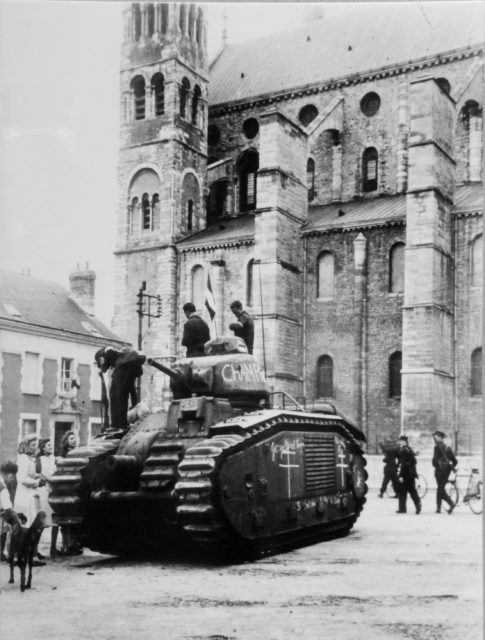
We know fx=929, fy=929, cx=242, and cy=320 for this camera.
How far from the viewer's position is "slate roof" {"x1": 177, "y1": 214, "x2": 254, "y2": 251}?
3108 cm

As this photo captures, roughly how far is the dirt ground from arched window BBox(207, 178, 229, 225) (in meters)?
23.3

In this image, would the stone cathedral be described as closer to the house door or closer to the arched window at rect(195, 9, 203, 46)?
the arched window at rect(195, 9, 203, 46)

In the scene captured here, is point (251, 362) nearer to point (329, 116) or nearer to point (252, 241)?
point (252, 241)

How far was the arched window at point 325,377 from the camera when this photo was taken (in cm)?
3139

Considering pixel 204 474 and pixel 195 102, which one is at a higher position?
pixel 195 102

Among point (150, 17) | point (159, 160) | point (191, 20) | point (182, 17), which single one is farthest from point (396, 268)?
point (182, 17)

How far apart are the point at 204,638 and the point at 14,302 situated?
279 centimetres

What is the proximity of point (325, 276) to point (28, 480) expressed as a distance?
972 inches

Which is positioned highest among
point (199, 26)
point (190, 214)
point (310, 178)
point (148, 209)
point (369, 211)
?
point (310, 178)

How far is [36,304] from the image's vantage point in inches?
284

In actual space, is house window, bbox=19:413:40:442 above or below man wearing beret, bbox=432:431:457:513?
above

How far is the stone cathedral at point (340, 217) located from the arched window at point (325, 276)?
49 mm

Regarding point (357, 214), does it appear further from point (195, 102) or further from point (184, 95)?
point (184, 95)

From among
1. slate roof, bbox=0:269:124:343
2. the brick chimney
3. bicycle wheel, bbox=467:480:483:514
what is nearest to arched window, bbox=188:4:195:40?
the brick chimney
